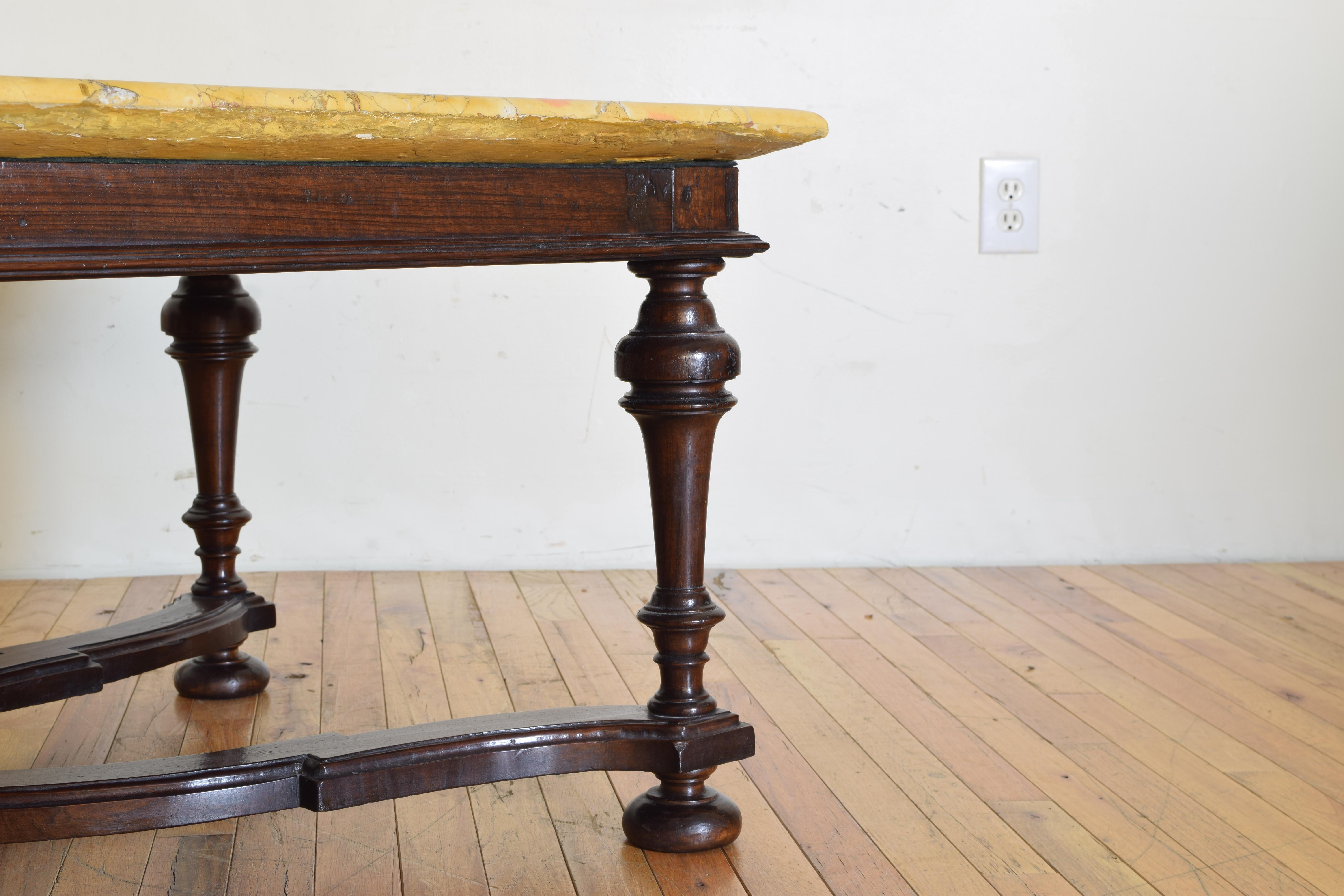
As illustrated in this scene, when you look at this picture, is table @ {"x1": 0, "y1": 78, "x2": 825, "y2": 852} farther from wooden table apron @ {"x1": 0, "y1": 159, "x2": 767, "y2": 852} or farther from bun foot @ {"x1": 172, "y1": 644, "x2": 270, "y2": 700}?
bun foot @ {"x1": 172, "y1": 644, "x2": 270, "y2": 700}

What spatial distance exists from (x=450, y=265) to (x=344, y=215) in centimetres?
7

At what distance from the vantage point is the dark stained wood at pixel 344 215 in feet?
2.34

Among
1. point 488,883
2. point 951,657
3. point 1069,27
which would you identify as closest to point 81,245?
point 488,883

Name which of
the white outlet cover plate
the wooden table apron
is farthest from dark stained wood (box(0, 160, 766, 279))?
the white outlet cover plate

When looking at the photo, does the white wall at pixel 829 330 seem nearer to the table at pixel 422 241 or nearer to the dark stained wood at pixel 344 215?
the table at pixel 422 241

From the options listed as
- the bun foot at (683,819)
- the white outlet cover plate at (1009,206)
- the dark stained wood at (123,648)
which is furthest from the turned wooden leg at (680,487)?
the white outlet cover plate at (1009,206)

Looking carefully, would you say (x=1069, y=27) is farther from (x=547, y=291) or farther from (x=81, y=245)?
(x=81, y=245)

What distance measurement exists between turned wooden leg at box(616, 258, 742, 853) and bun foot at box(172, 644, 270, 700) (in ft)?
1.81

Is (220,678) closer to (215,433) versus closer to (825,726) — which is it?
(215,433)

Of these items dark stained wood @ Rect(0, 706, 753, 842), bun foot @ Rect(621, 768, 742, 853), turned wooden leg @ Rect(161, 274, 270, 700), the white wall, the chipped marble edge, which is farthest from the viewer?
the white wall

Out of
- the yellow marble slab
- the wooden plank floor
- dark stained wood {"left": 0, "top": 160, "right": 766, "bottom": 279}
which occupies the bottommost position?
the wooden plank floor

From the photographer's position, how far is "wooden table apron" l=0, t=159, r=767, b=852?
2.39 ft

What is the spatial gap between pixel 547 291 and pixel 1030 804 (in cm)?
115

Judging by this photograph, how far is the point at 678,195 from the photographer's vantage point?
0.88 meters
